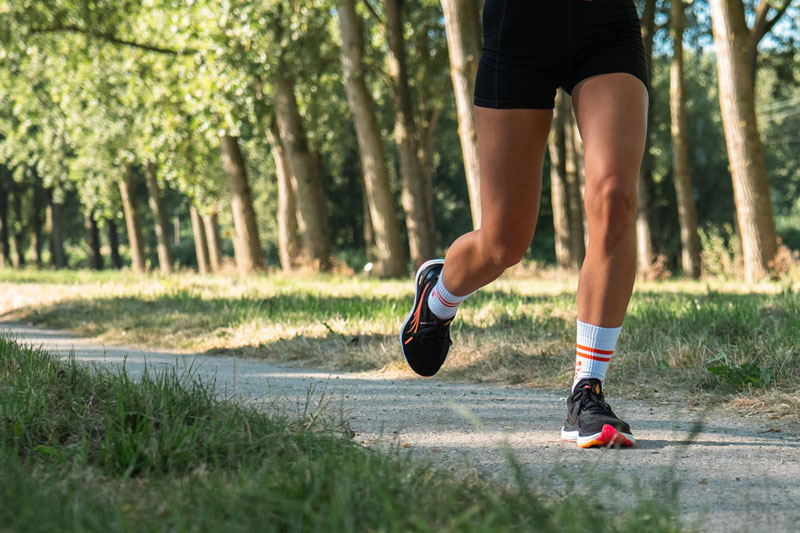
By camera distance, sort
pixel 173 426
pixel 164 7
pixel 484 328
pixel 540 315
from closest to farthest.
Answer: pixel 173 426
pixel 484 328
pixel 540 315
pixel 164 7

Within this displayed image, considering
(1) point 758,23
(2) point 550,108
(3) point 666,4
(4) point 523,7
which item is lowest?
(2) point 550,108

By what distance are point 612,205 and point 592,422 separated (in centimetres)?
77

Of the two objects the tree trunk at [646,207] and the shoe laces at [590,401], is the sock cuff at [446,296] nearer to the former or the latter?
the shoe laces at [590,401]

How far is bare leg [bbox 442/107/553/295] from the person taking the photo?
318 cm

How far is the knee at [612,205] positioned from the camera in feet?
9.74

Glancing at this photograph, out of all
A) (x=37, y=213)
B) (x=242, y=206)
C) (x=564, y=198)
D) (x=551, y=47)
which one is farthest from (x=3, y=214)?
(x=551, y=47)

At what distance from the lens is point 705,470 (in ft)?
8.48

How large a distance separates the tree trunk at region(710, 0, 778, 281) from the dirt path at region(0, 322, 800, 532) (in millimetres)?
7844

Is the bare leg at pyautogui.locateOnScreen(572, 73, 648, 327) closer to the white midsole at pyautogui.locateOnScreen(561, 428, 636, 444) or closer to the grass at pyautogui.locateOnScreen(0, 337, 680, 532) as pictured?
the white midsole at pyautogui.locateOnScreen(561, 428, 636, 444)

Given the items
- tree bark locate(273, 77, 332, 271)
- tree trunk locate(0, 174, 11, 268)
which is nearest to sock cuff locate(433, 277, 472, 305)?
tree bark locate(273, 77, 332, 271)

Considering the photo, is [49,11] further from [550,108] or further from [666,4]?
[550,108]

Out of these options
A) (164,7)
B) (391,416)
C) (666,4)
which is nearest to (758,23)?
(666,4)

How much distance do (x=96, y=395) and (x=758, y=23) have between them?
Answer: 49.5 ft

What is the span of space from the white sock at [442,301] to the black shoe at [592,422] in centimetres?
81
